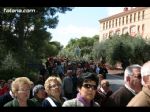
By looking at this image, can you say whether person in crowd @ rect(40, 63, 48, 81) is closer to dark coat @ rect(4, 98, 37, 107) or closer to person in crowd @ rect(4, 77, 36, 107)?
person in crowd @ rect(4, 77, 36, 107)

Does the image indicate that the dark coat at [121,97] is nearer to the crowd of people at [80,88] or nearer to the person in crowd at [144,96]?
the crowd of people at [80,88]

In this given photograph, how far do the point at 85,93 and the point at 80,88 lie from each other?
9 cm

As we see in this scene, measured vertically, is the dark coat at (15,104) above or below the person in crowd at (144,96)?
below

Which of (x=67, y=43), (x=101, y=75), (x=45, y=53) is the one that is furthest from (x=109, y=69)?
(x=67, y=43)

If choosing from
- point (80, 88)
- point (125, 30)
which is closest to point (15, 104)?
point (80, 88)

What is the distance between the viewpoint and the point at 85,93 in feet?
7.75

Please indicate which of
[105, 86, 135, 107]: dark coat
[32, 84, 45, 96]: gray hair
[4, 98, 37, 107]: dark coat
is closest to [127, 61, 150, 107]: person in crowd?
[105, 86, 135, 107]: dark coat

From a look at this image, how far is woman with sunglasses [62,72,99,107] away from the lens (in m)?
2.26

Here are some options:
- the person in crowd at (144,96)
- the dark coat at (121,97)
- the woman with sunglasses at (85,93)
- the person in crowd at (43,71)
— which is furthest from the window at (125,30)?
the person in crowd at (144,96)

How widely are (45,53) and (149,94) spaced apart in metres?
1.59

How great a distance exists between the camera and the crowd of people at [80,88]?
7.41 ft

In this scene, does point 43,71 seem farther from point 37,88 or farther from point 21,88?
point 21,88

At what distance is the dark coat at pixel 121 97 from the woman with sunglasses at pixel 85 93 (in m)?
0.18
